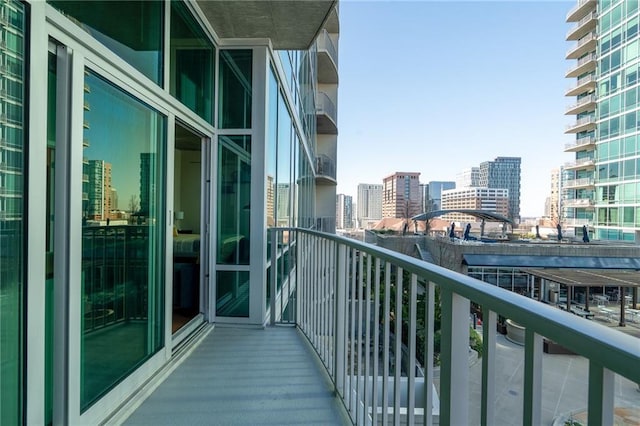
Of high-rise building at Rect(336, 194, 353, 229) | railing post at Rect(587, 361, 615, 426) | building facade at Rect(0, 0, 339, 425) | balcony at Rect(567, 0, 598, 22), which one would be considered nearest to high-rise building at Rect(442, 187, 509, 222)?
high-rise building at Rect(336, 194, 353, 229)

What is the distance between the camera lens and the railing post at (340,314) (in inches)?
74.3

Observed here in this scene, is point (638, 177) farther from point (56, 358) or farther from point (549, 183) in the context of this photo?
point (56, 358)

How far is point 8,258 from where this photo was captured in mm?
1158

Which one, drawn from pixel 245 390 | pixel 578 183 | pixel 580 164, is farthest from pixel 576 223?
pixel 245 390

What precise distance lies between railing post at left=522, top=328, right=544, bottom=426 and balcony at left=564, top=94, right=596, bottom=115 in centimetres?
3480

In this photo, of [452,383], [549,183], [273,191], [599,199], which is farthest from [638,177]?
[452,383]

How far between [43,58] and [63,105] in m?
0.20

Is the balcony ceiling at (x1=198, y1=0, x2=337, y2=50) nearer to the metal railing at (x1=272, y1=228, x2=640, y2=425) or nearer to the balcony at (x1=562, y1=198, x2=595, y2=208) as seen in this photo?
the metal railing at (x1=272, y1=228, x2=640, y2=425)

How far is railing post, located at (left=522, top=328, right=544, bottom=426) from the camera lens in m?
0.56

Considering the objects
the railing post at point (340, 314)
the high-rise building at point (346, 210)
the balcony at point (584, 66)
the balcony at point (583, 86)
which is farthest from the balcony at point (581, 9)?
the railing post at point (340, 314)

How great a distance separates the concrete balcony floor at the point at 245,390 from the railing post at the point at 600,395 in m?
1.56

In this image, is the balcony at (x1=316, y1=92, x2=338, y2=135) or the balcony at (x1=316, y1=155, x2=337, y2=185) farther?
the balcony at (x1=316, y1=155, x2=337, y2=185)

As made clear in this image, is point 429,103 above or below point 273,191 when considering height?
above

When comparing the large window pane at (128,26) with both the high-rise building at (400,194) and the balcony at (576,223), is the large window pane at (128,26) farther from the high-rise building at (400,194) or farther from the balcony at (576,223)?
the balcony at (576,223)
